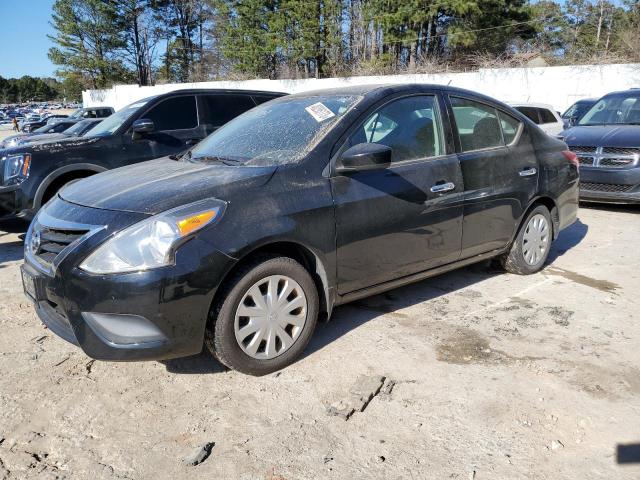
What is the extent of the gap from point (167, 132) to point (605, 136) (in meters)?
6.36

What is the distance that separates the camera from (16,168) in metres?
5.93

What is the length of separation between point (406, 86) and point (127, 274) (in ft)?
8.05

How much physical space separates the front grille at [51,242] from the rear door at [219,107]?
13.9ft

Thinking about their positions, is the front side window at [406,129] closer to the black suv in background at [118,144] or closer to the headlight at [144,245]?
the headlight at [144,245]

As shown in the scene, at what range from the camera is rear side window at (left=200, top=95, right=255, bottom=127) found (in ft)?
23.7

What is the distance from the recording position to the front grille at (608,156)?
746 cm

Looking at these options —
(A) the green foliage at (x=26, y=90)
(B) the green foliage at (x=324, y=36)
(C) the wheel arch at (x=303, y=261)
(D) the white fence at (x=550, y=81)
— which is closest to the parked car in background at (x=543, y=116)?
(C) the wheel arch at (x=303, y=261)

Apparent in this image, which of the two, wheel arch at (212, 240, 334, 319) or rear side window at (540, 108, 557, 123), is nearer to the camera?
wheel arch at (212, 240, 334, 319)

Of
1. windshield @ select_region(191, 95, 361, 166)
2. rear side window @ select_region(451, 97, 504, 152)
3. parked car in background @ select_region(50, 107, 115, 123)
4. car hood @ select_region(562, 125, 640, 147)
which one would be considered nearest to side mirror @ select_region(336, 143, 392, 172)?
Result: windshield @ select_region(191, 95, 361, 166)

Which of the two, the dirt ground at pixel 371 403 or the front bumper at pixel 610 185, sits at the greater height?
the front bumper at pixel 610 185

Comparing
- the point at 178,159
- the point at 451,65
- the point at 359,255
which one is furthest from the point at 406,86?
the point at 451,65

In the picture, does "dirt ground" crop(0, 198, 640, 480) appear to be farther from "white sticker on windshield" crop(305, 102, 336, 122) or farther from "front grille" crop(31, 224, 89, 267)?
"white sticker on windshield" crop(305, 102, 336, 122)

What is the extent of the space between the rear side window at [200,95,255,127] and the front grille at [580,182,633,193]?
16.7 ft

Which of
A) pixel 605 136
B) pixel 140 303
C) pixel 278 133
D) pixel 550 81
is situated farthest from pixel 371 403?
pixel 550 81
